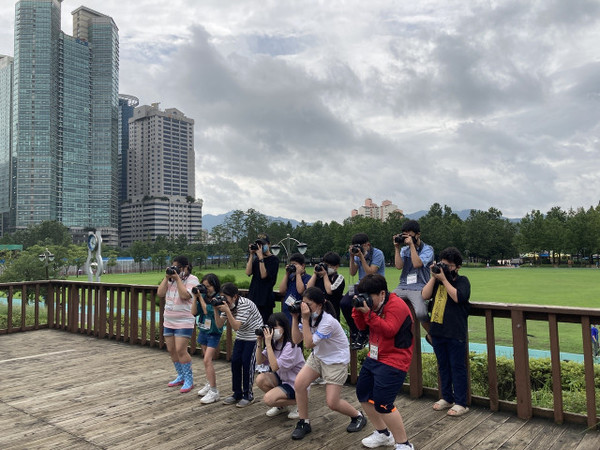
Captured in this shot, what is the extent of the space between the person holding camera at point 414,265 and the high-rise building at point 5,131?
147 metres

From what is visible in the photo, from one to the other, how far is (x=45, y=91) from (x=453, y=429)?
464ft

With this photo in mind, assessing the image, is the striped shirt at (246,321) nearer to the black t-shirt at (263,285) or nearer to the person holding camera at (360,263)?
the black t-shirt at (263,285)

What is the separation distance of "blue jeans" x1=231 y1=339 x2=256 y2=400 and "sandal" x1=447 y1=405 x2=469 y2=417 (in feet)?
6.37

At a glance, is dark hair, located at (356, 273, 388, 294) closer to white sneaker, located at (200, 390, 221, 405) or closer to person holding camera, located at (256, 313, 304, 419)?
person holding camera, located at (256, 313, 304, 419)

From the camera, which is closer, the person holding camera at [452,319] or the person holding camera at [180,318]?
the person holding camera at [452,319]

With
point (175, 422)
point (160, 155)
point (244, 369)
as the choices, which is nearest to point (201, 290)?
point (244, 369)

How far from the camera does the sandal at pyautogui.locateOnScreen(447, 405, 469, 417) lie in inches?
152

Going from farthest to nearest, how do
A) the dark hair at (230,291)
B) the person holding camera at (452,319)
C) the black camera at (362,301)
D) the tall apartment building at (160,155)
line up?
the tall apartment building at (160,155) → the dark hair at (230,291) → the person holding camera at (452,319) → the black camera at (362,301)

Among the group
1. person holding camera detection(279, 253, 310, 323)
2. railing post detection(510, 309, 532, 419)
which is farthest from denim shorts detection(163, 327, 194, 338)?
railing post detection(510, 309, 532, 419)

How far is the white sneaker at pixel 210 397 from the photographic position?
14.3ft

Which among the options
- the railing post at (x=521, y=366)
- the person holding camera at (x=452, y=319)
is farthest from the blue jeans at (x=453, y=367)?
the railing post at (x=521, y=366)

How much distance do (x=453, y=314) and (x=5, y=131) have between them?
508 ft

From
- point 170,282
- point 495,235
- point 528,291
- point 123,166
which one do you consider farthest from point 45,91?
point 170,282

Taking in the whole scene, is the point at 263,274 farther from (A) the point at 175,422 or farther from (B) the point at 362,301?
(B) the point at 362,301
